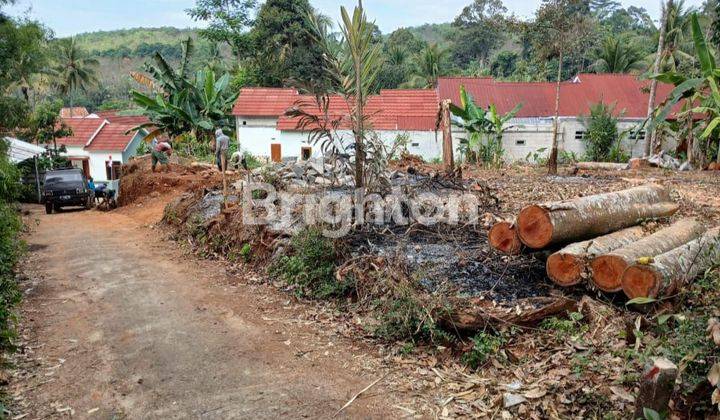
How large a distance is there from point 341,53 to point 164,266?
174 inches

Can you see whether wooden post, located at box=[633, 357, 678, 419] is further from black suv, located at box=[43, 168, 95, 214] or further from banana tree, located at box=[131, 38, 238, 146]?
black suv, located at box=[43, 168, 95, 214]

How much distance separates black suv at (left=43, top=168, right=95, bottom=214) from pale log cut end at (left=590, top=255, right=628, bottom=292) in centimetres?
1785

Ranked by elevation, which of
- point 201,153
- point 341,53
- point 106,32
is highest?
point 106,32

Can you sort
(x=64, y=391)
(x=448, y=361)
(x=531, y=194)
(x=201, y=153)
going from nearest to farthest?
(x=64, y=391)
(x=448, y=361)
(x=531, y=194)
(x=201, y=153)

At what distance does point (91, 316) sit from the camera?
20.1 feet

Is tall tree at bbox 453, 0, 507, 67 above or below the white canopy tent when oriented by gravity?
above

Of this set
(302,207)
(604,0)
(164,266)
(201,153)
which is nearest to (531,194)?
(302,207)

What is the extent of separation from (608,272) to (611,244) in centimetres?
73

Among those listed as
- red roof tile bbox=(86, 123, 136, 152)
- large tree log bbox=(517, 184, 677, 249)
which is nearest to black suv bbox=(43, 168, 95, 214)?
red roof tile bbox=(86, 123, 136, 152)

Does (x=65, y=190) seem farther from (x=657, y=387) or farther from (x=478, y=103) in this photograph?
(x=657, y=387)

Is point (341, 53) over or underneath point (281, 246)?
over

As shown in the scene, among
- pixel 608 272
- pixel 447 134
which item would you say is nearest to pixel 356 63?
pixel 608 272

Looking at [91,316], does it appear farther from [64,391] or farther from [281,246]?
[281,246]

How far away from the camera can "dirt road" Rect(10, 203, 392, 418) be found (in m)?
4.17
